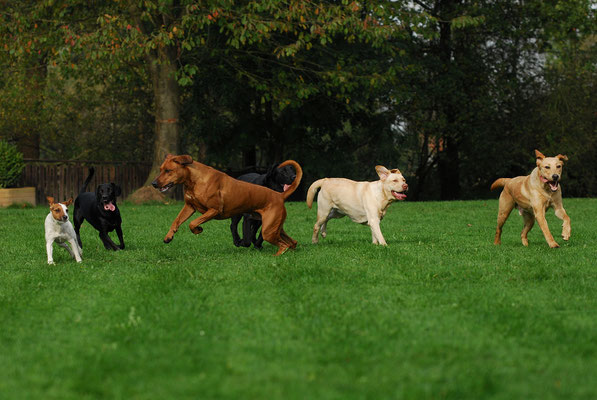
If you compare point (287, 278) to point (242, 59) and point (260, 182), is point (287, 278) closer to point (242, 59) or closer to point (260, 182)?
point (260, 182)

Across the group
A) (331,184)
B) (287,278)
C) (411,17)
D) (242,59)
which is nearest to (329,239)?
(331,184)

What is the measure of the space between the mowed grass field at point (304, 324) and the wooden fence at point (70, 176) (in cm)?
1876

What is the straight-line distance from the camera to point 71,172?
99.8 ft

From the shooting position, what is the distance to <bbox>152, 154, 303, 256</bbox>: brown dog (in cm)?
1033

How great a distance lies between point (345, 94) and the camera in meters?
29.2

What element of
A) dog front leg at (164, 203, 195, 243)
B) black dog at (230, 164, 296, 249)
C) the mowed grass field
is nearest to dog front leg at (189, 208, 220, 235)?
dog front leg at (164, 203, 195, 243)

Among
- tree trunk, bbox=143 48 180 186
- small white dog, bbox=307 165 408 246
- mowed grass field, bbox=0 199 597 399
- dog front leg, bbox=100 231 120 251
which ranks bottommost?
mowed grass field, bbox=0 199 597 399

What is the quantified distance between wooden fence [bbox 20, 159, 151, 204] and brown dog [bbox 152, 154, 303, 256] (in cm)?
2024

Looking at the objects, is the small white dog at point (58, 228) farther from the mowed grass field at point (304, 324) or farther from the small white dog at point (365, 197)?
the small white dog at point (365, 197)

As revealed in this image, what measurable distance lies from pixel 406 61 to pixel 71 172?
14.7 m

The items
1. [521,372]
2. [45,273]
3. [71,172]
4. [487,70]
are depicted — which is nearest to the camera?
[521,372]

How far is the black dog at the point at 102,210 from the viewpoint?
11891mm

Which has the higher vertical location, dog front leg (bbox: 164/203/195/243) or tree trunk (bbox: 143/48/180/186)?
tree trunk (bbox: 143/48/180/186)

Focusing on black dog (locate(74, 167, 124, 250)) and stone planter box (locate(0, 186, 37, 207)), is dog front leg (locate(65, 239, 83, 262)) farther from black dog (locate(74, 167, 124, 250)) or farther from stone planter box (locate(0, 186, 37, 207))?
stone planter box (locate(0, 186, 37, 207))
